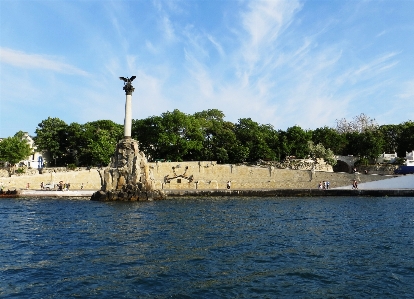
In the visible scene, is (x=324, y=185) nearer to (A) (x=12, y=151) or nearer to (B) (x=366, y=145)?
(B) (x=366, y=145)

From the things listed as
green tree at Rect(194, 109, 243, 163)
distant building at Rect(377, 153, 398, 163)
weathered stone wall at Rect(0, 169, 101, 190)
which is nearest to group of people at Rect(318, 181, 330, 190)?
green tree at Rect(194, 109, 243, 163)

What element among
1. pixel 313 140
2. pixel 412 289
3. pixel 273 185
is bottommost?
pixel 412 289

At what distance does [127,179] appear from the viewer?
4069cm

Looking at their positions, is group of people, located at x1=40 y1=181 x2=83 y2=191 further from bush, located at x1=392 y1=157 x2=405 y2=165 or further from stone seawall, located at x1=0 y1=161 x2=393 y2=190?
bush, located at x1=392 y1=157 x2=405 y2=165

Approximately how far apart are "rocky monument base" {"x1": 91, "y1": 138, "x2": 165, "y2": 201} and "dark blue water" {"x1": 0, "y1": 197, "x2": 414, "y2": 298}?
1445 centimetres

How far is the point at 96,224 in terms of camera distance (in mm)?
22562

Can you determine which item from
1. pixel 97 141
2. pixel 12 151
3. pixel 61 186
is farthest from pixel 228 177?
pixel 12 151

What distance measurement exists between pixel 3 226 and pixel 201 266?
45.1 feet

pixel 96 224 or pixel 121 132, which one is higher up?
pixel 121 132

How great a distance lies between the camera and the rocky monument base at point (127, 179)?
39781mm

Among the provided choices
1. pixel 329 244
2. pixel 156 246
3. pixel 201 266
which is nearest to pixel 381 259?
pixel 329 244

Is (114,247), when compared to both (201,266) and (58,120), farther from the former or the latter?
(58,120)

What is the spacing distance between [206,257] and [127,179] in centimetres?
2730

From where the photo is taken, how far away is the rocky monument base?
39781 mm
